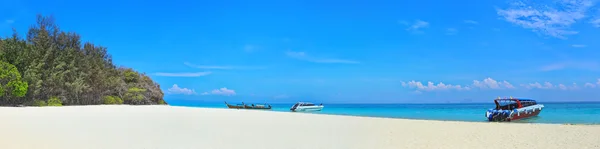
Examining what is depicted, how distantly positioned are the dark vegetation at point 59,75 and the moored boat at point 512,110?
31514 mm

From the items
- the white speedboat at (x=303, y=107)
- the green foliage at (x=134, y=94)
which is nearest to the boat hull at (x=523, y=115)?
the white speedboat at (x=303, y=107)

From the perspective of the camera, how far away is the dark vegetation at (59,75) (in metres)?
31.2

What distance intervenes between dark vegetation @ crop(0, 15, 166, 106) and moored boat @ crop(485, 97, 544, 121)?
3151 cm

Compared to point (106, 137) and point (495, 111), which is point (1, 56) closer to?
point (106, 137)

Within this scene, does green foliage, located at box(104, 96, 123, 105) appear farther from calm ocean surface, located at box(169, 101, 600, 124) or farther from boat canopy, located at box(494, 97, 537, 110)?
boat canopy, located at box(494, 97, 537, 110)

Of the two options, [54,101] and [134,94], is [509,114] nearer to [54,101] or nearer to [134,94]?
[54,101]

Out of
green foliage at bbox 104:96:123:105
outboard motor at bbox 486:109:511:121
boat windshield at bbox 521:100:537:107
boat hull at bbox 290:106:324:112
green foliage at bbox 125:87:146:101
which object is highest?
green foliage at bbox 125:87:146:101

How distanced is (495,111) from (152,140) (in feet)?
72.8

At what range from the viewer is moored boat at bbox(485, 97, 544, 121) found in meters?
25.3

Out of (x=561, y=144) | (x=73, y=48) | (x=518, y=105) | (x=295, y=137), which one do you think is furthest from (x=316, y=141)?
(x=73, y=48)

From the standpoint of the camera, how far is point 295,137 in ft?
32.7

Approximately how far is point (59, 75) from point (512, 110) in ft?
111

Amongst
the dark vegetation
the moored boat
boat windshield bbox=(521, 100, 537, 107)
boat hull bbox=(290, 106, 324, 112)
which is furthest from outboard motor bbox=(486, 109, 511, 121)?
the dark vegetation

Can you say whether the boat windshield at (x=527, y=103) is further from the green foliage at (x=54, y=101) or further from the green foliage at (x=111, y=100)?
the green foliage at (x=111, y=100)
